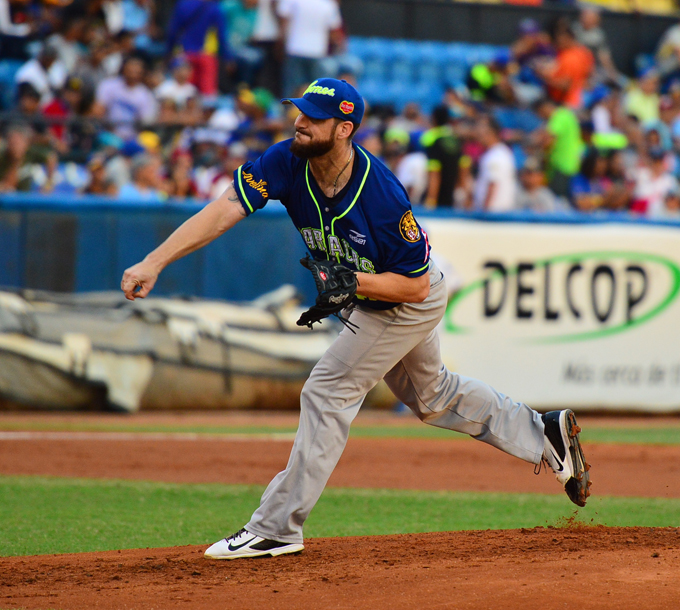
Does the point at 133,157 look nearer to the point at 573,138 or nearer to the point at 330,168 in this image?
the point at 573,138

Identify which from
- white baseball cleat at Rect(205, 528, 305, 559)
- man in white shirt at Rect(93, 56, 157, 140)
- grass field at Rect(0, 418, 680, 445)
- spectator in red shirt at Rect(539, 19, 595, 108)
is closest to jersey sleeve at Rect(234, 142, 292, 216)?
white baseball cleat at Rect(205, 528, 305, 559)

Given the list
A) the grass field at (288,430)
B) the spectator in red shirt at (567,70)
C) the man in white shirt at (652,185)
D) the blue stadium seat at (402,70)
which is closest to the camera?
the grass field at (288,430)

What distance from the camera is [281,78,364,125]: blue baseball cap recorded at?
396cm

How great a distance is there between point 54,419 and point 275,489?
21.1ft

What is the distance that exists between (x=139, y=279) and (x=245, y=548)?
122cm

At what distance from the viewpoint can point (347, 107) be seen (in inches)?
157

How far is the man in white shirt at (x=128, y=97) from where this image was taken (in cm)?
1239

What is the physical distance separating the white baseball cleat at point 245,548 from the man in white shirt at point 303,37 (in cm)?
1089

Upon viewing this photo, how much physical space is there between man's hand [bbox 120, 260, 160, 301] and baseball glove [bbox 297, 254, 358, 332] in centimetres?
61

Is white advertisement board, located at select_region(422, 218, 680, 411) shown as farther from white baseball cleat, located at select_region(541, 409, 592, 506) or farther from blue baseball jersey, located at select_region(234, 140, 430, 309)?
blue baseball jersey, located at select_region(234, 140, 430, 309)

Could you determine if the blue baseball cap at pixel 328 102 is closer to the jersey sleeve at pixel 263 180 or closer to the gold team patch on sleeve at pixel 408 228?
the jersey sleeve at pixel 263 180

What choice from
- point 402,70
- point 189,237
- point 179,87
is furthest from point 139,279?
point 402,70

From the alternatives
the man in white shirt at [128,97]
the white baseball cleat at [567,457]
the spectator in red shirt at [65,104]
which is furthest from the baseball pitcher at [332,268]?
the man in white shirt at [128,97]

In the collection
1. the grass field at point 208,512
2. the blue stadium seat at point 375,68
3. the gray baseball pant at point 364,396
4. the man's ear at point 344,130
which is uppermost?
the blue stadium seat at point 375,68
